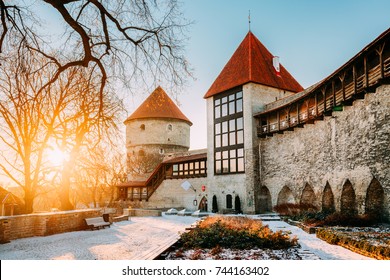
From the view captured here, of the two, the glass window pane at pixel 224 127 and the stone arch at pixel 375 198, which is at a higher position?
the glass window pane at pixel 224 127

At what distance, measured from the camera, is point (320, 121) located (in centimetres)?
1630

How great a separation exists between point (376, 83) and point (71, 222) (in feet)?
35.9

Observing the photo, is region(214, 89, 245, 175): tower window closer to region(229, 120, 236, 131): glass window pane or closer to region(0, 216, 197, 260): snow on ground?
region(229, 120, 236, 131): glass window pane

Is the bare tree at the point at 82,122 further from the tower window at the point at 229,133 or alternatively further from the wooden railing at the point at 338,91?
the tower window at the point at 229,133

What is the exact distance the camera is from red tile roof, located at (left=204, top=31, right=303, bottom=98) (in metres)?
22.4

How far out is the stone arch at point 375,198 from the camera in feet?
38.5

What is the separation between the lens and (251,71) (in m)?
22.2

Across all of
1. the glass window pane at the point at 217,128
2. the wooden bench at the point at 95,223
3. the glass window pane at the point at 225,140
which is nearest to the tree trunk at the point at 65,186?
the wooden bench at the point at 95,223

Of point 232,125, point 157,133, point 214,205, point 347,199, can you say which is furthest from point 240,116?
point 157,133

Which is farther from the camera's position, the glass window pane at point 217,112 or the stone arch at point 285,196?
the glass window pane at point 217,112
